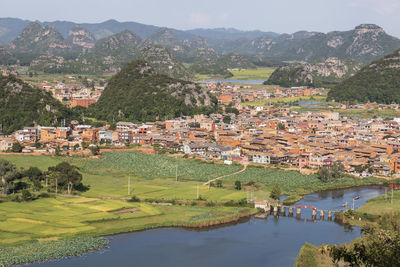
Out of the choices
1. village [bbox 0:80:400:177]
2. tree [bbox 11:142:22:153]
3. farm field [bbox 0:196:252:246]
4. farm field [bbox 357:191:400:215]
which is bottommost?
farm field [bbox 0:196:252:246]

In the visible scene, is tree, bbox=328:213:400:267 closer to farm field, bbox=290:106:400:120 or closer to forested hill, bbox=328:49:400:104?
farm field, bbox=290:106:400:120

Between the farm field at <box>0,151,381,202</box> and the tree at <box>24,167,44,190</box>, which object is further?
the tree at <box>24,167,44,190</box>

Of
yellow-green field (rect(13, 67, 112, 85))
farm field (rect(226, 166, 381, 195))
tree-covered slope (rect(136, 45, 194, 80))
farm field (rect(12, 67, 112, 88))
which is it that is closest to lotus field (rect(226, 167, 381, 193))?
farm field (rect(226, 166, 381, 195))

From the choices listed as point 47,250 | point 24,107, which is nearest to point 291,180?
point 47,250

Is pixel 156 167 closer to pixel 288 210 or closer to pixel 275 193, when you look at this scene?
pixel 275 193

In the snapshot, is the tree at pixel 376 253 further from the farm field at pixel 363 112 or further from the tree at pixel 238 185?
the farm field at pixel 363 112

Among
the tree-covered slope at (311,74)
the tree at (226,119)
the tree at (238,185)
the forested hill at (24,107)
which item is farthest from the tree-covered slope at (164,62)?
the tree at (238,185)
